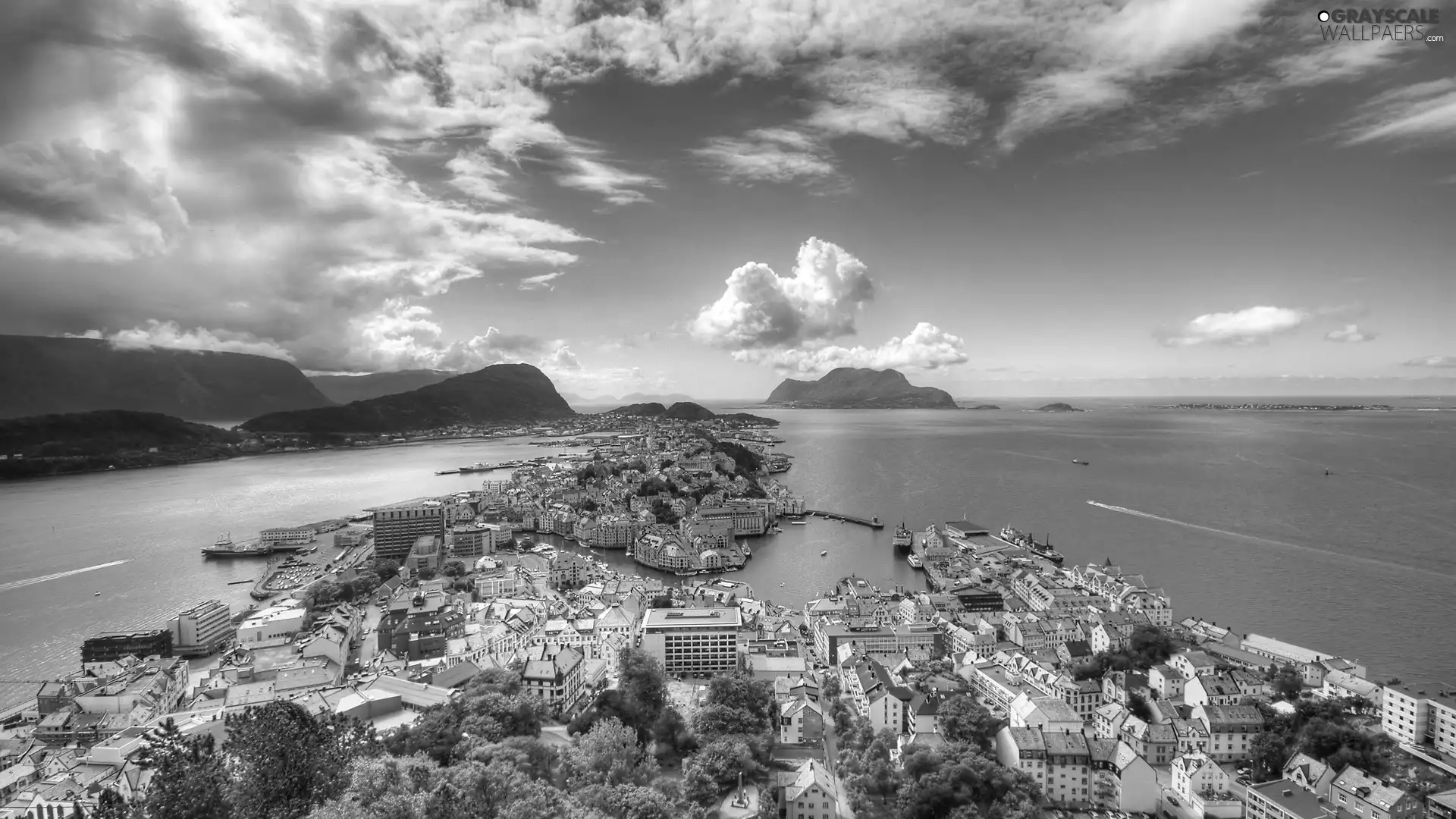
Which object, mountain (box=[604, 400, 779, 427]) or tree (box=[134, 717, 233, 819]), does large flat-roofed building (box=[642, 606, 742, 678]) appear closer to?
tree (box=[134, 717, 233, 819])

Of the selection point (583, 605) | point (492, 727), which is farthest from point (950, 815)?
point (583, 605)

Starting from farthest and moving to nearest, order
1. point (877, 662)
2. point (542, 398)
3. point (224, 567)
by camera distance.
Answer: point (542, 398), point (224, 567), point (877, 662)

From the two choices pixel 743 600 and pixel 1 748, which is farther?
pixel 743 600

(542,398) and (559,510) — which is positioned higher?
(542,398)

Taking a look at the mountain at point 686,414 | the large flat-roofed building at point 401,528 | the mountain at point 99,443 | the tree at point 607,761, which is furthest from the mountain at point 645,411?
the tree at point 607,761

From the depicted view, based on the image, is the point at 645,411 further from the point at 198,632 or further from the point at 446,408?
the point at 198,632

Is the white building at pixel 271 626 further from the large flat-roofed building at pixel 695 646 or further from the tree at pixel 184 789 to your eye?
the tree at pixel 184 789

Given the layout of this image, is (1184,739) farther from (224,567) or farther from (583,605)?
(224,567)
